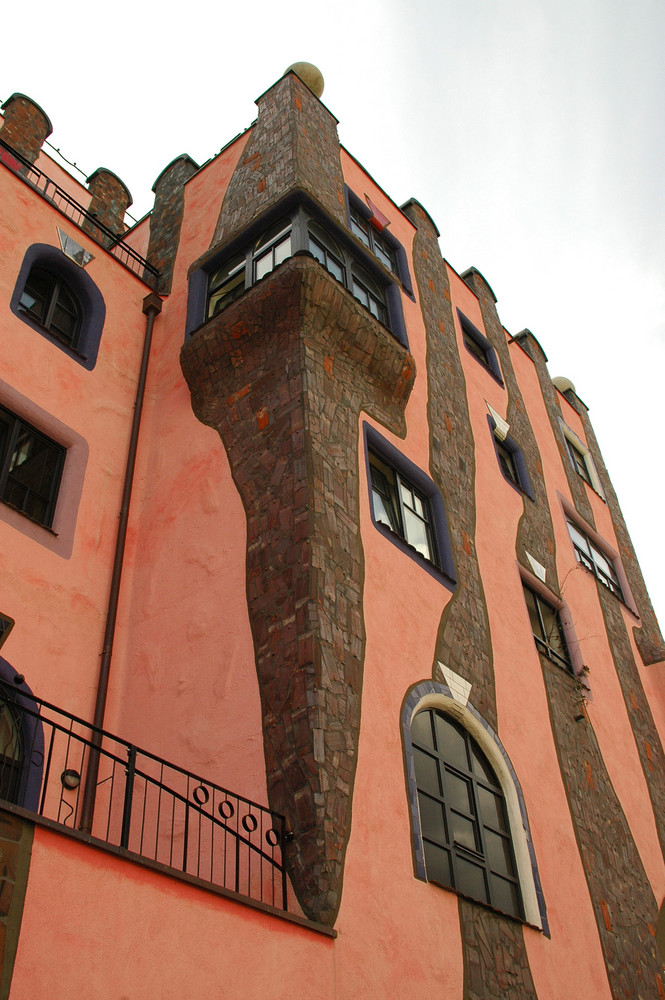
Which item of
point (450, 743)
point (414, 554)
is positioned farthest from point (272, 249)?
point (450, 743)

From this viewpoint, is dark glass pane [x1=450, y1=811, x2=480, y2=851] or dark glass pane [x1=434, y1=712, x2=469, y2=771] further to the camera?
dark glass pane [x1=434, y1=712, x2=469, y2=771]

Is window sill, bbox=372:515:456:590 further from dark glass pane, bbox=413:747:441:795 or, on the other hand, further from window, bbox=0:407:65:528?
window, bbox=0:407:65:528

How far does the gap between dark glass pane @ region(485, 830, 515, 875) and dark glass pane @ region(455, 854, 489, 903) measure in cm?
28

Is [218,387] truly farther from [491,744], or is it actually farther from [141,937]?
[141,937]

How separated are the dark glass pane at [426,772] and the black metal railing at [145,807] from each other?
1731mm

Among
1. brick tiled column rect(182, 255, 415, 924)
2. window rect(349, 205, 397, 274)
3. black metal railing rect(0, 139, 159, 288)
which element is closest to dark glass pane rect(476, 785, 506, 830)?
brick tiled column rect(182, 255, 415, 924)

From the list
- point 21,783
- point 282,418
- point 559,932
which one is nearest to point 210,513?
Answer: point 282,418

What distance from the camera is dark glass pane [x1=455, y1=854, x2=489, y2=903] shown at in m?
7.67

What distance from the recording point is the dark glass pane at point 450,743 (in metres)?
8.36

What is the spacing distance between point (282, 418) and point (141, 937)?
5320 mm

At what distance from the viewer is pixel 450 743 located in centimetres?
852

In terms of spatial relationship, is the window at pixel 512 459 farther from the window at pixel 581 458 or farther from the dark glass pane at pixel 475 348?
the window at pixel 581 458

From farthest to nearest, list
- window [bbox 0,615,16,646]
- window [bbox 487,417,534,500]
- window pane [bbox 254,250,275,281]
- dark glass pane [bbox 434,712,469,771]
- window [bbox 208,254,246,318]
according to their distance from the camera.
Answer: window [bbox 487,417,534,500] < window [bbox 208,254,246,318] < window pane [bbox 254,250,275,281] < dark glass pane [bbox 434,712,469,771] < window [bbox 0,615,16,646]

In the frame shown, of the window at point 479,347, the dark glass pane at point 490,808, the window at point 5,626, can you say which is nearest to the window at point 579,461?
the window at point 479,347
